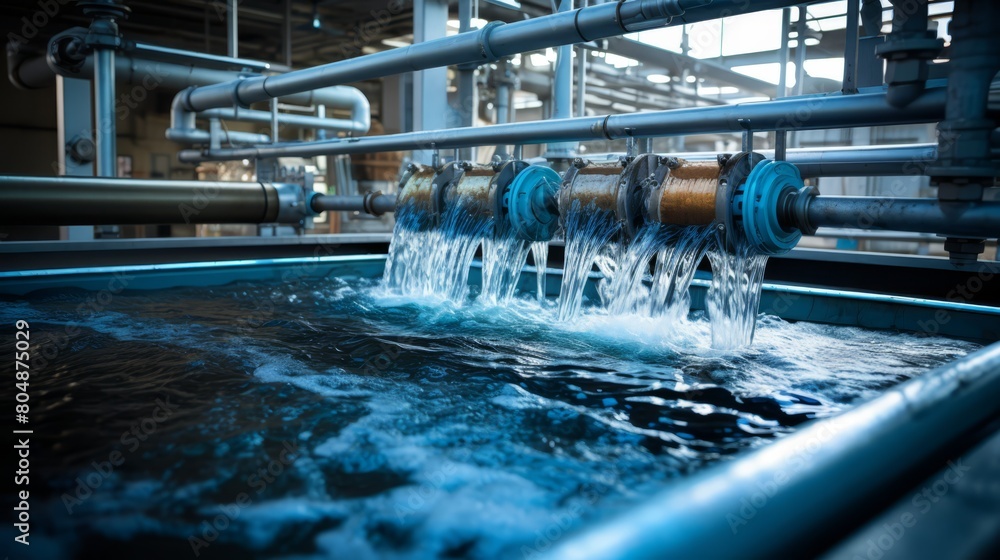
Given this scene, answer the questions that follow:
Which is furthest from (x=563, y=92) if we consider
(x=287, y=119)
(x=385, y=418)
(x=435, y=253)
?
(x=287, y=119)

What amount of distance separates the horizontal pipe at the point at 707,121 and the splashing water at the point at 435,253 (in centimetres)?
32

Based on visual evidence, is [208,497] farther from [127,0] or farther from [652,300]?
[127,0]

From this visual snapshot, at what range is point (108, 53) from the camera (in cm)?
424

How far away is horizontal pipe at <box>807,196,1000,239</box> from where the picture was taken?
5.24 ft

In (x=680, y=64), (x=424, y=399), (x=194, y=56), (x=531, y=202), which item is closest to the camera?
(x=424, y=399)

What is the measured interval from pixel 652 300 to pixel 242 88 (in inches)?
110

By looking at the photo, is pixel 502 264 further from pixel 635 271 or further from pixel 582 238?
pixel 635 271

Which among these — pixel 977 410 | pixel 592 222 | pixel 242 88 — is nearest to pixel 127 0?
pixel 242 88

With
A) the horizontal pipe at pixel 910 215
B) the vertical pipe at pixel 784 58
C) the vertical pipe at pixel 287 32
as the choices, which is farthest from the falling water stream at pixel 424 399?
the vertical pipe at pixel 287 32

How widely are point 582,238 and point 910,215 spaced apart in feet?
3.14

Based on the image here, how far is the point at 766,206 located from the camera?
184 cm

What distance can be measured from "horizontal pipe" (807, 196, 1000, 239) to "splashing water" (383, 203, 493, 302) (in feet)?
4.03

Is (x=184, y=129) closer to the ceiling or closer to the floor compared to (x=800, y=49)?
closer to the floor

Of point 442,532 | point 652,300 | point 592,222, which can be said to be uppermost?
point 592,222
